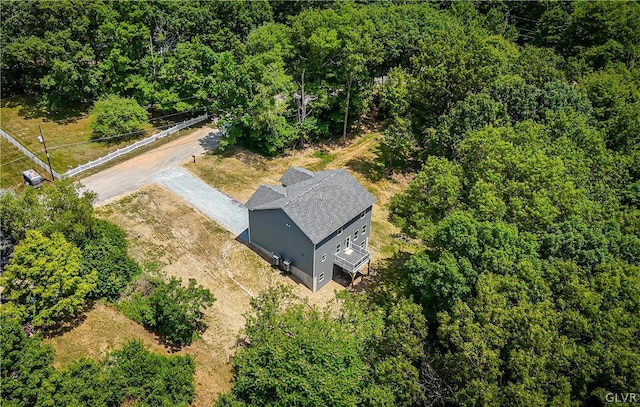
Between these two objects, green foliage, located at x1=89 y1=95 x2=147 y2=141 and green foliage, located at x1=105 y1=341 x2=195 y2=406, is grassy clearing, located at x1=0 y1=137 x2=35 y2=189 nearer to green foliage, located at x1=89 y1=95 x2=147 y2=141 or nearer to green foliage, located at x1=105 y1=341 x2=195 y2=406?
green foliage, located at x1=89 y1=95 x2=147 y2=141

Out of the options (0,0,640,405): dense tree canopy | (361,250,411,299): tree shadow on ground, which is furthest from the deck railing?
(0,0,640,405): dense tree canopy

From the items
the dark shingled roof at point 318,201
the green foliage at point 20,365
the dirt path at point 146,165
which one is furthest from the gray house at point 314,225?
the green foliage at point 20,365

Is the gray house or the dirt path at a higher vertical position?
the gray house

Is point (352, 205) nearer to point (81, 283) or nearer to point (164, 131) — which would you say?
point (81, 283)

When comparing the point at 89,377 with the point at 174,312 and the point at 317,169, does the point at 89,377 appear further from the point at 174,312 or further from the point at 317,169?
the point at 317,169

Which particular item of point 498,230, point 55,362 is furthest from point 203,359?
point 498,230

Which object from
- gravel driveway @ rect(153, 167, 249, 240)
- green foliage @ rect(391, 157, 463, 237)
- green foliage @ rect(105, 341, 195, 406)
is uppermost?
green foliage @ rect(391, 157, 463, 237)
